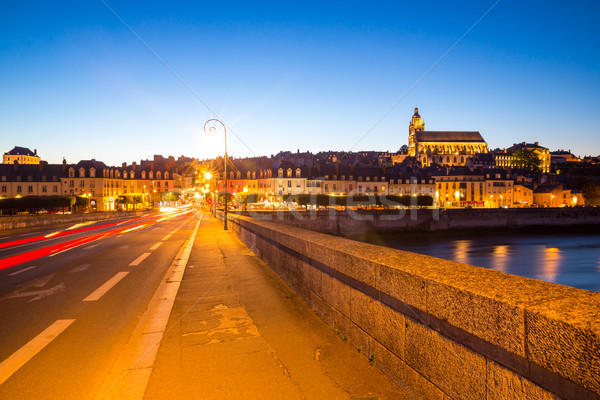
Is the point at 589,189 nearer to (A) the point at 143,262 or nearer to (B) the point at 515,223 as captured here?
(B) the point at 515,223

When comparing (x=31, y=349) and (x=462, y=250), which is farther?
(x=462, y=250)

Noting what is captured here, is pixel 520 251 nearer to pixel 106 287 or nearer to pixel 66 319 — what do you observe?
pixel 106 287

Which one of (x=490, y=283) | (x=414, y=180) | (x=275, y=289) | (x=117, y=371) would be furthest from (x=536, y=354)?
(x=414, y=180)

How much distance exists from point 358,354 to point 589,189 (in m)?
150

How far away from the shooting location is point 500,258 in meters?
49.6

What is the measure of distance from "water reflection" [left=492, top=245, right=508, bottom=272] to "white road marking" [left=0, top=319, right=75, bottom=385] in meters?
41.0

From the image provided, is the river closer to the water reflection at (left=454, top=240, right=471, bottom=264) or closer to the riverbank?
the water reflection at (left=454, top=240, right=471, bottom=264)

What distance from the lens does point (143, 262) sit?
13.4 m

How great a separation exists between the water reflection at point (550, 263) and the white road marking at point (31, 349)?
130ft

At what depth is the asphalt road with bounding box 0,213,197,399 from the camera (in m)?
4.20

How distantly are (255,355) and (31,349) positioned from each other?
2.89 meters

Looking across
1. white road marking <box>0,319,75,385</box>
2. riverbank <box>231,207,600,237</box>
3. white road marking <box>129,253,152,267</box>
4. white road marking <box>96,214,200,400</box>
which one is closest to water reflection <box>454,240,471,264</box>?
riverbank <box>231,207,600,237</box>

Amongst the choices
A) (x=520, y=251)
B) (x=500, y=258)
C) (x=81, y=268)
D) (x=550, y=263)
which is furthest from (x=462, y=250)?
(x=81, y=268)

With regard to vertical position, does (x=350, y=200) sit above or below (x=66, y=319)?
below
